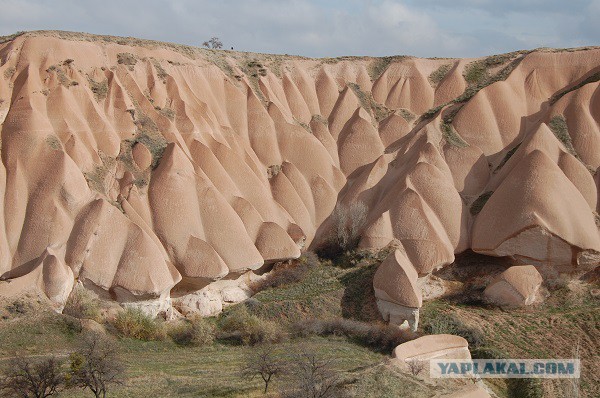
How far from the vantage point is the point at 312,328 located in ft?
91.9

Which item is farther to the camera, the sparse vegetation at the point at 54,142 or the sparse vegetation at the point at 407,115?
the sparse vegetation at the point at 407,115

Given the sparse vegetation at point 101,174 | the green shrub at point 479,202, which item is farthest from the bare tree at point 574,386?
the sparse vegetation at point 101,174

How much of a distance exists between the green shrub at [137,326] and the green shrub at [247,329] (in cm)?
272

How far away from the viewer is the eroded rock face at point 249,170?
2936 centimetres

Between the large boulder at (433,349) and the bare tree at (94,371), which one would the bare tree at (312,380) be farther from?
the bare tree at (94,371)

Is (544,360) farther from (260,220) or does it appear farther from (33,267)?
(33,267)

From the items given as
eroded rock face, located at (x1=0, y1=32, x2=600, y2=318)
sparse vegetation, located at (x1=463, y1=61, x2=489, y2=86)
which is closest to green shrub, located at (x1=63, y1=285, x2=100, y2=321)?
eroded rock face, located at (x1=0, y1=32, x2=600, y2=318)

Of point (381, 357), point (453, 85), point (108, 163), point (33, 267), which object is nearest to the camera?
point (381, 357)

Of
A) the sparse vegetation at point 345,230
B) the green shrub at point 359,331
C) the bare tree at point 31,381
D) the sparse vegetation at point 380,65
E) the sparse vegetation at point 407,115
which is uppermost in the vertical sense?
the sparse vegetation at point 380,65

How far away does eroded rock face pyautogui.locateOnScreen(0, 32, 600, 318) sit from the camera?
2936 cm

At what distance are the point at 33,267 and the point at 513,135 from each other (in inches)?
1044

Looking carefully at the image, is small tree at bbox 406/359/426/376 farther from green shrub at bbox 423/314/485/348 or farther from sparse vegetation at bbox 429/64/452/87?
sparse vegetation at bbox 429/64/452/87

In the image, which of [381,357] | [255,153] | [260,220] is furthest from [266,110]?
[381,357]

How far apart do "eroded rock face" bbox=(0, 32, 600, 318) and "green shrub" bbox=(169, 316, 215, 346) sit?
64.9 inches
